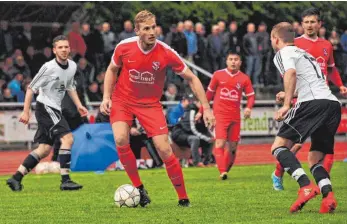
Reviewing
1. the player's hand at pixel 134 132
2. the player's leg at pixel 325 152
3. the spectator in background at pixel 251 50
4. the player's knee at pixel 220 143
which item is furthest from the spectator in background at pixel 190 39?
the player's leg at pixel 325 152

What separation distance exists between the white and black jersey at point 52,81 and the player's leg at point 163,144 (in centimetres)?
372

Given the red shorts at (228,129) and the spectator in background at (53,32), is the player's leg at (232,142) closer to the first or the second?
the red shorts at (228,129)

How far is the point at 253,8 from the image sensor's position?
115 ft

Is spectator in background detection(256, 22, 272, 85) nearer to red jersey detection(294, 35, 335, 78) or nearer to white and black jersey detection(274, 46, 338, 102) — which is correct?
red jersey detection(294, 35, 335, 78)

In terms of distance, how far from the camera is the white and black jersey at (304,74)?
1135 centimetres

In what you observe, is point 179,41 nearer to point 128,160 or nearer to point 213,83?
point 213,83

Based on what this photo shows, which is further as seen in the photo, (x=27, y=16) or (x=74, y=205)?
(x=27, y=16)

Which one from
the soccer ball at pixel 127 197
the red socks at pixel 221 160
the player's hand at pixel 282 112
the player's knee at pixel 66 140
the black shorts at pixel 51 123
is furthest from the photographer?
the red socks at pixel 221 160

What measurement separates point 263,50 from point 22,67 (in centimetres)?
773

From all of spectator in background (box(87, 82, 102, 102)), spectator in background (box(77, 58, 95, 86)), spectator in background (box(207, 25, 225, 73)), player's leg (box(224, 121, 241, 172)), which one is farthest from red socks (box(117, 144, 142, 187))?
spectator in background (box(207, 25, 225, 73))

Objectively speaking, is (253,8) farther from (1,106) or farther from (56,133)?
(56,133)

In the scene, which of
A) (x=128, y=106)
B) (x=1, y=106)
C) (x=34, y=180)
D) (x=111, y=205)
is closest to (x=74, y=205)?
(x=111, y=205)

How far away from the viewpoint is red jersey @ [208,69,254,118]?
736 inches

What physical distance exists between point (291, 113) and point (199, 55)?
1957 centimetres
